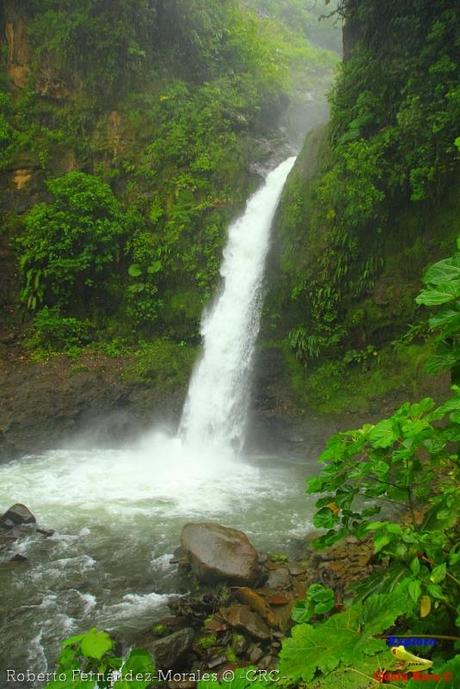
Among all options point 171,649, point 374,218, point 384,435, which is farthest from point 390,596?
point 374,218

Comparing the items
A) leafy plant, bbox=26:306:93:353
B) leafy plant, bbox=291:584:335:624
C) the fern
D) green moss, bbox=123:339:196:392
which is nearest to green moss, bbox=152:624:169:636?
leafy plant, bbox=291:584:335:624

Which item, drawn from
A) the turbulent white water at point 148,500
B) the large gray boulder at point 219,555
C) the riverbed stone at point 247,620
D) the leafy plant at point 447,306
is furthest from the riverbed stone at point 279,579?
the leafy plant at point 447,306

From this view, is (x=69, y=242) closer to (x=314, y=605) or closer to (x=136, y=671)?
(x=314, y=605)

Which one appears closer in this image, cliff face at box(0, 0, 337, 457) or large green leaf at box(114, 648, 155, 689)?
large green leaf at box(114, 648, 155, 689)

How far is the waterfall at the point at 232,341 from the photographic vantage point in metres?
11.1

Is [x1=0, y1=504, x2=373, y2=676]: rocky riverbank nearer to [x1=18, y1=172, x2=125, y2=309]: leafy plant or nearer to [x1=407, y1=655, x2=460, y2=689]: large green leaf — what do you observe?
[x1=407, y1=655, x2=460, y2=689]: large green leaf

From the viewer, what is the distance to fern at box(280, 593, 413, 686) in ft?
4.95

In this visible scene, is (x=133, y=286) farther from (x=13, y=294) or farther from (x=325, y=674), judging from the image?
(x=325, y=674)

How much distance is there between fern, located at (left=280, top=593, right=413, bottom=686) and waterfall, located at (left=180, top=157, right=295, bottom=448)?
920cm

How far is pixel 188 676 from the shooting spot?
414 cm

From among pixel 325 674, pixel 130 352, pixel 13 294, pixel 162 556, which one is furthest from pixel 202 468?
pixel 325 674

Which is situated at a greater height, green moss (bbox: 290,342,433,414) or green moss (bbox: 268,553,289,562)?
green moss (bbox: 290,342,433,414)

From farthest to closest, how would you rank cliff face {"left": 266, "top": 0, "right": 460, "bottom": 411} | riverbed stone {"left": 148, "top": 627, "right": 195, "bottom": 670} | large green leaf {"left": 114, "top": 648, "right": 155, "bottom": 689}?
cliff face {"left": 266, "top": 0, "right": 460, "bottom": 411} → riverbed stone {"left": 148, "top": 627, "right": 195, "bottom": 670} → large green leaf {"left": 114, "top": 648, "right": 155, "bottom": 689}

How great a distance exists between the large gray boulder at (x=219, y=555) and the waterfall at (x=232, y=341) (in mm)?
4899
